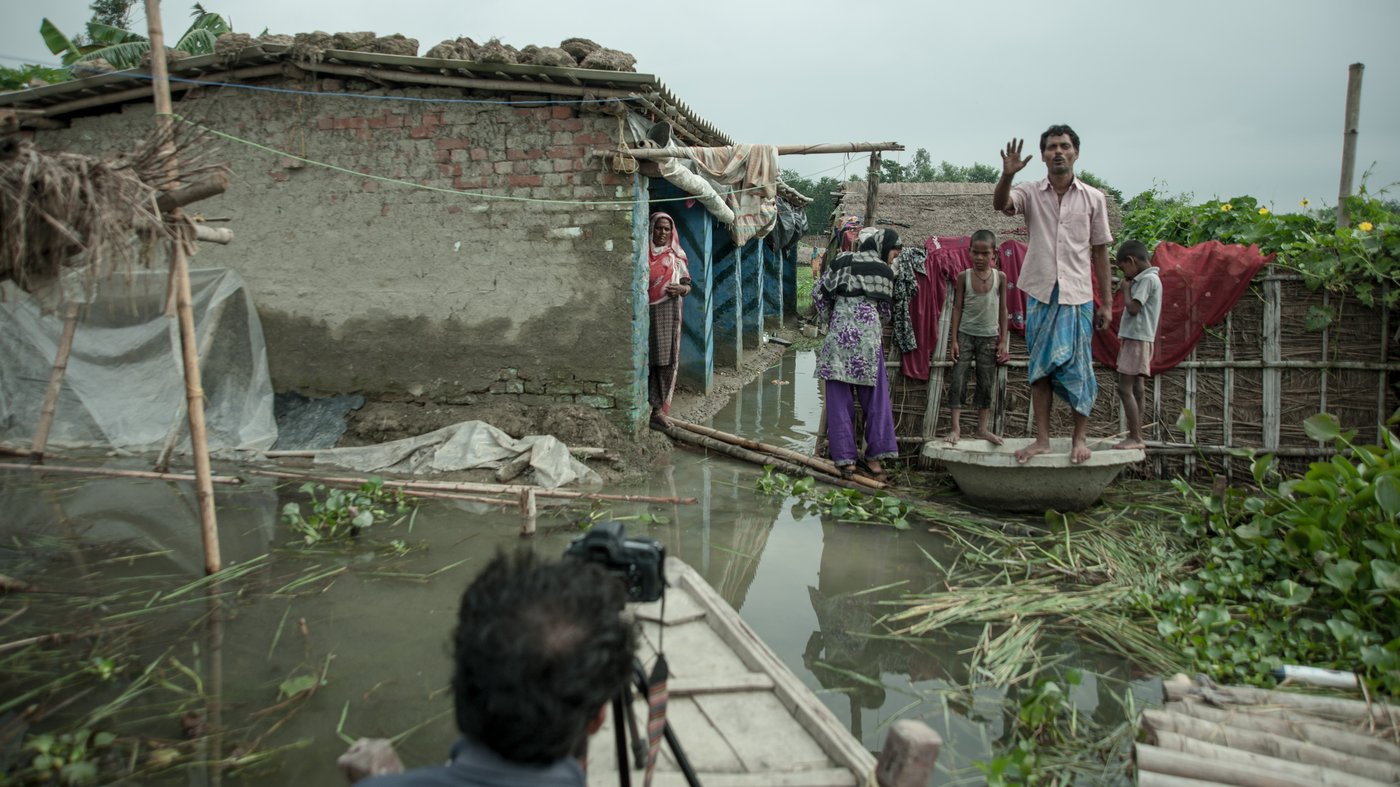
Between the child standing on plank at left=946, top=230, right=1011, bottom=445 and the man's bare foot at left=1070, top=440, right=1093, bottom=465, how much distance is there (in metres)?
0.78

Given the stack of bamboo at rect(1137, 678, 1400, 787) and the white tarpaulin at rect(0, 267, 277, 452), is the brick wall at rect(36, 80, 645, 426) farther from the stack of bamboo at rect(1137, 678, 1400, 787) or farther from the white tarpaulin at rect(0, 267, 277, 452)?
the stack of bamboo at rect(1137, 678, 1400, 787)

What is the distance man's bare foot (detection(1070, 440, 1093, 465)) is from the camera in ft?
16.5

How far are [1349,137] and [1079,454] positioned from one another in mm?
4042

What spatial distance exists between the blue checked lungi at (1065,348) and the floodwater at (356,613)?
49.9 inches

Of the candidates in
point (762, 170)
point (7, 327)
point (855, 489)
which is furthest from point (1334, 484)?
point (7, 327)

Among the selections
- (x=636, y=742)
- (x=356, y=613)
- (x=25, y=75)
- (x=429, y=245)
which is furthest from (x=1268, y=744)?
(x=25, y=75)

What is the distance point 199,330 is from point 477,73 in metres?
3.19

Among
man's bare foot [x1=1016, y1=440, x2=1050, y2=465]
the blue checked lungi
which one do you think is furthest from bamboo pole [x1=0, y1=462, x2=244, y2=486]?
the blue checked lungi

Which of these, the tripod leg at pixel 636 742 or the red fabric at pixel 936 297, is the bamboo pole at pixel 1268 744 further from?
the red fabric at pixel 936 297

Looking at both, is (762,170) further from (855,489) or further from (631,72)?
(855,489)

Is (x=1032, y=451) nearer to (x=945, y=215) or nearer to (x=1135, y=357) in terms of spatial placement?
(x=1135, y=357)

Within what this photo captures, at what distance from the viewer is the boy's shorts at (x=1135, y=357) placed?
5.40 meters

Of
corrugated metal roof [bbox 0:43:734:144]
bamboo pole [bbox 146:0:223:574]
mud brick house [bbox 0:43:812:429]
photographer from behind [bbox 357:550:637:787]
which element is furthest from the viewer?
mud brick house [bbox 0:43:812:429]

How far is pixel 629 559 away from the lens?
1.74m
